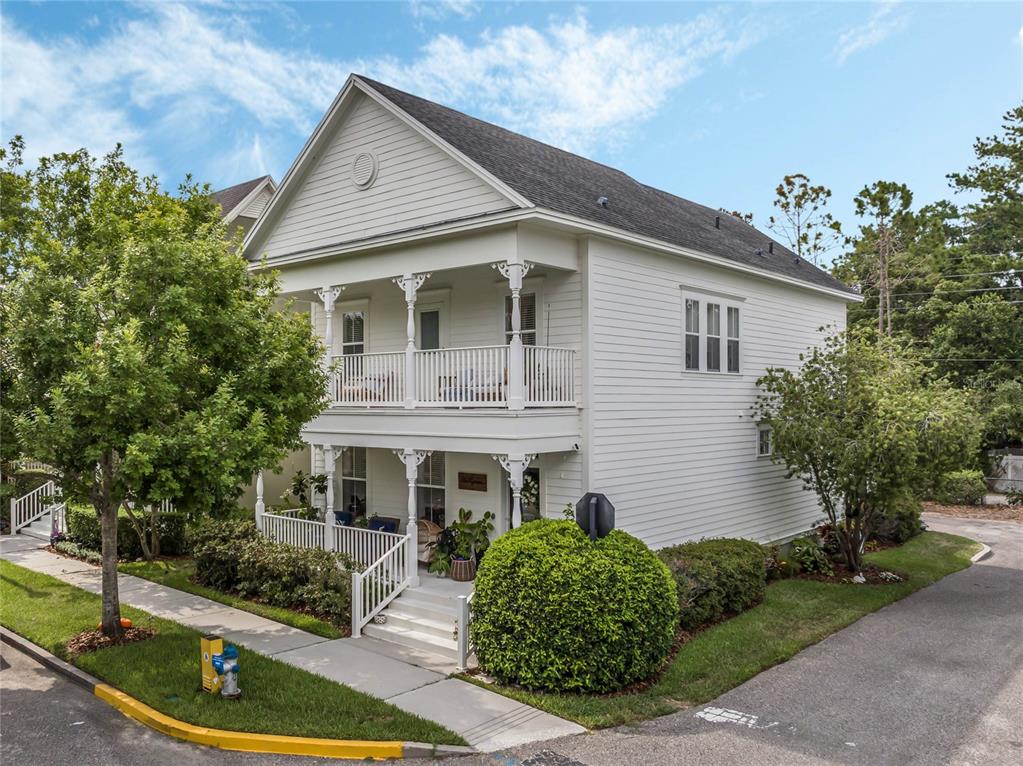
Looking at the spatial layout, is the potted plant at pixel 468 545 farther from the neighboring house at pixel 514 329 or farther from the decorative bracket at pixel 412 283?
the decorative bracket at pixel 412 283

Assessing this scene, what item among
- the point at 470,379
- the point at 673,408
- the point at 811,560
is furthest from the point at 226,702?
the point at 811,560

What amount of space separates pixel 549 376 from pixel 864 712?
657 cm

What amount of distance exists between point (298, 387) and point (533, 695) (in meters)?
5.75

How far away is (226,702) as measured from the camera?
838 cm

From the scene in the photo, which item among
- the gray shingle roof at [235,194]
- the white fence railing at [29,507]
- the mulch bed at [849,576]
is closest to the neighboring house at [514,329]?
the mulch bed at [849,576]

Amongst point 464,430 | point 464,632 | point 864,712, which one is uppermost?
point 464,430

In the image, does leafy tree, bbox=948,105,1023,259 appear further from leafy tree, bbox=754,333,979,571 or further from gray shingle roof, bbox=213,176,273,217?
gray shingle roof, bbox=213,176,273,217

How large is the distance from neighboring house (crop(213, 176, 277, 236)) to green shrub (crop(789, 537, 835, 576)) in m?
20.2

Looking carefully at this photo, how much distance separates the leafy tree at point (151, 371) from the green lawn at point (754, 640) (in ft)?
16.3

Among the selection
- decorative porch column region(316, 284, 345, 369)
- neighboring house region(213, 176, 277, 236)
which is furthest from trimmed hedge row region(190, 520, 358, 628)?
neighboring house region(213, 176, 277, 236)

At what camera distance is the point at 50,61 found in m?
12.3

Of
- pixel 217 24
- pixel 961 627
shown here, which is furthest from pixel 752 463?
pixel 217 24

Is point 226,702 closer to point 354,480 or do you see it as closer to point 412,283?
point 412,283

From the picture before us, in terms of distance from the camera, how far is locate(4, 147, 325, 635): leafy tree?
29.4ft
